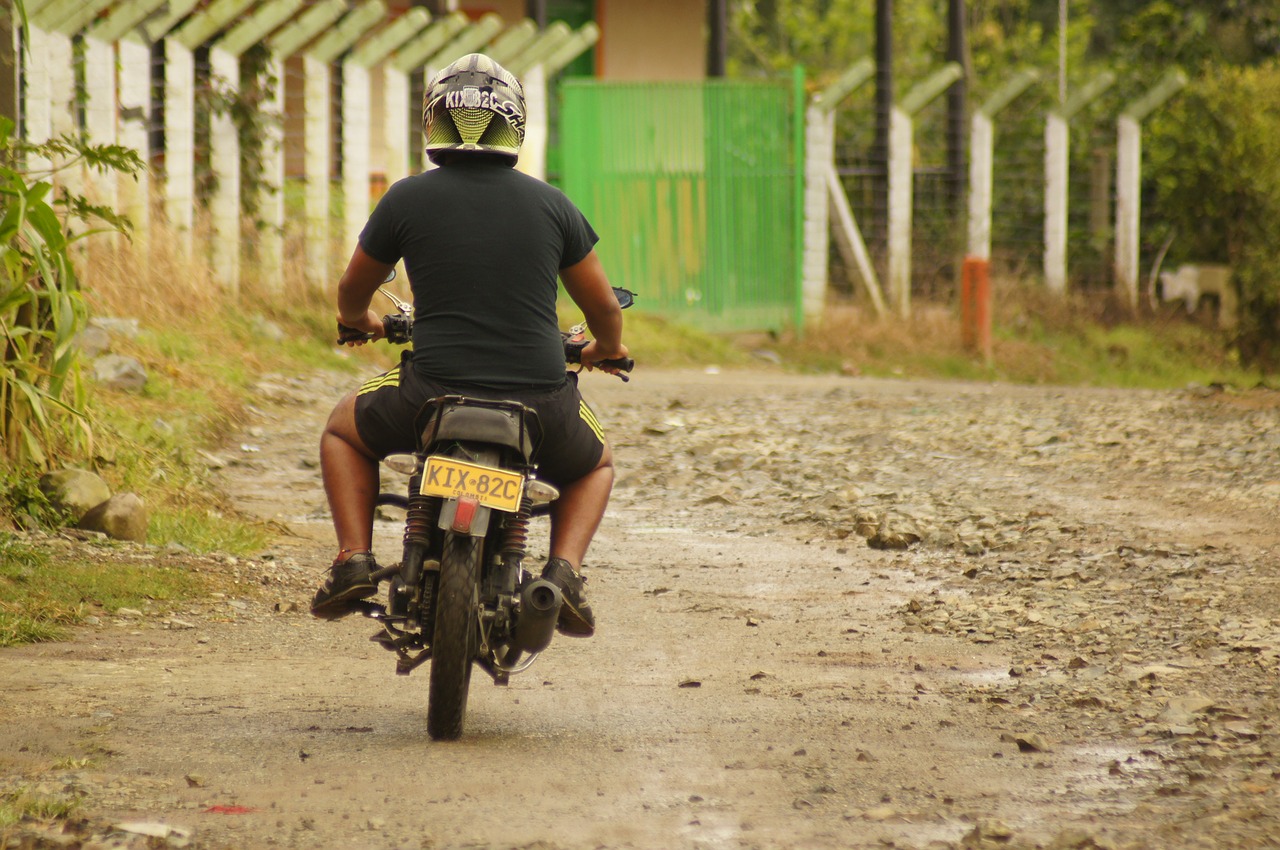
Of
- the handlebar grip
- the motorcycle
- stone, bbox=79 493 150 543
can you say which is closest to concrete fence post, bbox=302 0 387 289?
stone, bbox=79 493 150 543

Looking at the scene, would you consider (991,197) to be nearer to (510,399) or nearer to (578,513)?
(578,513)

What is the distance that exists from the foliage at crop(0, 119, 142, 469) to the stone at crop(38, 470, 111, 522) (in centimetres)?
8

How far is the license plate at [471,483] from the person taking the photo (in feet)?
14.0

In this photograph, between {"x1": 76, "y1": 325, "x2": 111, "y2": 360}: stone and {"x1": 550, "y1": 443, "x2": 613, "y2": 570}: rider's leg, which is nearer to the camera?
{"x1": 550, "y1": 443, "x2": 613, "y2": 570}: rider's leg

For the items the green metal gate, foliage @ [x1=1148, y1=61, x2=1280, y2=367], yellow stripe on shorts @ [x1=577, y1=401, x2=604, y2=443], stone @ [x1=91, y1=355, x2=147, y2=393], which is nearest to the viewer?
yellow stripe on shorts @ [x1=577, y1=401, x2=604, y2=443]

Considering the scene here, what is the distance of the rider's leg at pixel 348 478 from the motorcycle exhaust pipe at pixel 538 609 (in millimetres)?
553

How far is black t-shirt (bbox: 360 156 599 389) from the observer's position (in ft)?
14.8

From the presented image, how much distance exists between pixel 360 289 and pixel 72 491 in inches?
111

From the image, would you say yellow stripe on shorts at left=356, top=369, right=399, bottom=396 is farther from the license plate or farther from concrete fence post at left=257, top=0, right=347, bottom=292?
concrete fence post at left=257, top=0, right=347, bottom=292

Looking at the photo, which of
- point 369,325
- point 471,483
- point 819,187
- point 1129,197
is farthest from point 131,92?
point 1129,197

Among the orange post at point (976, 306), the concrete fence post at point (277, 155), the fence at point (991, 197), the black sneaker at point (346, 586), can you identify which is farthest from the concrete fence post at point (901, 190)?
the black sneaker at point (346, 586)

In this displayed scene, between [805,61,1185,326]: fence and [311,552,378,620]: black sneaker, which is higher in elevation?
[805,61,1185,326]: fence

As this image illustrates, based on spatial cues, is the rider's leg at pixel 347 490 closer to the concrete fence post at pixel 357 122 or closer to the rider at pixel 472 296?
the rider at pixel 472 296

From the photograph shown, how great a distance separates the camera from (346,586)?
4.59 meters
